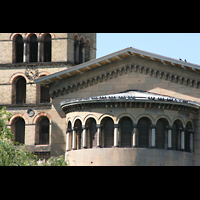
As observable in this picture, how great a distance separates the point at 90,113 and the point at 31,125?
1508cm

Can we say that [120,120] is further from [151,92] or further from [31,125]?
[31,125]

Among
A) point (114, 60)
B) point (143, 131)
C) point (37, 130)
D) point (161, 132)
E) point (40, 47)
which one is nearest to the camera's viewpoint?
point (143, 131)

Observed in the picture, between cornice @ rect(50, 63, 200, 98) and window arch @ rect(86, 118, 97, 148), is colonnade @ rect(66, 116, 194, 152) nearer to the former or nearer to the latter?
window arch @ rect(86, 118, 97, 148)

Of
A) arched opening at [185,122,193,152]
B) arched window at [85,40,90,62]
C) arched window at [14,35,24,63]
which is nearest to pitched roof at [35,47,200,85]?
arched opening at [185,122,193,152]

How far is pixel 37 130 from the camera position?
48.3m

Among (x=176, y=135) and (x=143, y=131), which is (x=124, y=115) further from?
(x=176, y=135)

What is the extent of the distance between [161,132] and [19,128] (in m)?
19.0

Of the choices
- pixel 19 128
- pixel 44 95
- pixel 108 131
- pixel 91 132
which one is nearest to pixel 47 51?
pixel 44 95

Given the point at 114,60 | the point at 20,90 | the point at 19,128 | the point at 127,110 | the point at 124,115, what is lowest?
the point at 19,128

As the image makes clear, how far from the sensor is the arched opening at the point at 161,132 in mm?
34031

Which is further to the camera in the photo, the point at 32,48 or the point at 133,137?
the point at 32,48

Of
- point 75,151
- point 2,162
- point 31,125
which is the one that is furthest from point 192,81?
point 31,125

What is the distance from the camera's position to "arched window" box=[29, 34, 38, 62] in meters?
49.8

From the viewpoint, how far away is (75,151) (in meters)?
35.3
